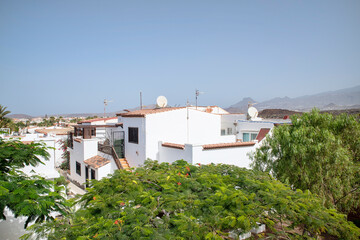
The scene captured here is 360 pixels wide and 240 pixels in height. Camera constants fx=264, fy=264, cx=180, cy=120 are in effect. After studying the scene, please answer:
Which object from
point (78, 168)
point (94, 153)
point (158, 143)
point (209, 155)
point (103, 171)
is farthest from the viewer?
point (78, 168)

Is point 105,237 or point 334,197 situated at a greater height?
point 105,237

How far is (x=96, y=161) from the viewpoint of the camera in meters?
20.9

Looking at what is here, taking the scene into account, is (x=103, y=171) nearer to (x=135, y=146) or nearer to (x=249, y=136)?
(x=135, y=146)

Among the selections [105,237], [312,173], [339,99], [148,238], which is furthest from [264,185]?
[339,99]

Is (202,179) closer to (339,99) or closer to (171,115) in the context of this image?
(171,115)

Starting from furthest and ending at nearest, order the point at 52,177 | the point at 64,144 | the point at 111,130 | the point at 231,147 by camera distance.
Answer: the point at 64,144, the point at 111,130, the point at 231,147, the point at 52,177

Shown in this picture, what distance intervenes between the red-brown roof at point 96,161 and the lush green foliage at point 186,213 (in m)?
12.6

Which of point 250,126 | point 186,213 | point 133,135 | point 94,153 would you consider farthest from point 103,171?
point 186,213

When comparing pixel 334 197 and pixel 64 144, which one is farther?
pixel 64 144

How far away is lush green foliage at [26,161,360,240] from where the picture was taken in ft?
16.7

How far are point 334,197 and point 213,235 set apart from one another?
30.8 feet

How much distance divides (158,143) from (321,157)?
34.9 feet

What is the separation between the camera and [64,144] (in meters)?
29.4

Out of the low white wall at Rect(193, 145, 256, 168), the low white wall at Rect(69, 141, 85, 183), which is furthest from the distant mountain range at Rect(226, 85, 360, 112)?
the low white wall at Rect(69, 141, 85, 183)
